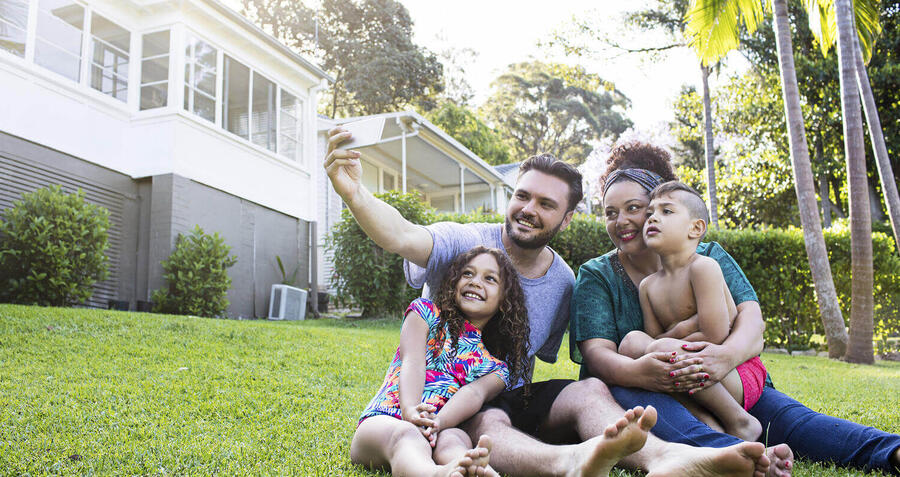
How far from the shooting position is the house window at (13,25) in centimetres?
935

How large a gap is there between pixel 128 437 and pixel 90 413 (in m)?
0.62

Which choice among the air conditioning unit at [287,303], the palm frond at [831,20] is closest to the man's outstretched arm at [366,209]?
the palm frond at [831,20]

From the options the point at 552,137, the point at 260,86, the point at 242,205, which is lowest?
the point at 242,205

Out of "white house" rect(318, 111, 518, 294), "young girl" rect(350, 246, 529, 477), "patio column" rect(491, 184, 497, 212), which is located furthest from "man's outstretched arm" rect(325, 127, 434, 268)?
"patio column" rect(491, 184, 497, 212)

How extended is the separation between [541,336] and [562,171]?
0.80 m

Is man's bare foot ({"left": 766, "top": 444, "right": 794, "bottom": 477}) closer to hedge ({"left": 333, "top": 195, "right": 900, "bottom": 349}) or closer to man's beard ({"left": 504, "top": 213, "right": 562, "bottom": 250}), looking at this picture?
man's beard ({"left": 504, "top": 213, "right": 562, "bottom": 250})

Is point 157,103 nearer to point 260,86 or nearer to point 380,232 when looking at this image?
point 260,86

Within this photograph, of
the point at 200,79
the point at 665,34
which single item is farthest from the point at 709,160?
the point at 200,79

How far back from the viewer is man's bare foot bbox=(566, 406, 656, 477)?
1941 mm

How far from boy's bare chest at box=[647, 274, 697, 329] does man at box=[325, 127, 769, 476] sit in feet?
1.34

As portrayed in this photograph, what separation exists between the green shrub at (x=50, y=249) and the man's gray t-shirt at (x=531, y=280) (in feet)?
22.1

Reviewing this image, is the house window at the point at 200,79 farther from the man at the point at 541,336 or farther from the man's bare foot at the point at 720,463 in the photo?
the man's bare foot at the point at 720,463

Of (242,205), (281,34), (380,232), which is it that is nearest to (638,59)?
(242,205)

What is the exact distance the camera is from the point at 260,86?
13.9 m
